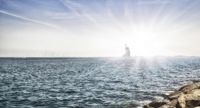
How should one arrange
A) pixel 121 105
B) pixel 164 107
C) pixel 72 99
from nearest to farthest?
1. pixel 164 107
2. pixel 121 105
3. pixel 72 99

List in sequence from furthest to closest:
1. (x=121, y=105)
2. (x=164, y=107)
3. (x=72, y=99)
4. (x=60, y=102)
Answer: (x=72, y=99) → (x=60, y=102) → (x=121, y=105) → (x=164, y=107)

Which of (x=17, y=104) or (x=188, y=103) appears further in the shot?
(x=17, y=104)

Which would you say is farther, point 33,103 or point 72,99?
point 72,99

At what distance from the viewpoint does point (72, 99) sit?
3231 cm

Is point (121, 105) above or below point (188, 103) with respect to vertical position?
below

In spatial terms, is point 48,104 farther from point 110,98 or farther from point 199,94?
point 199,94

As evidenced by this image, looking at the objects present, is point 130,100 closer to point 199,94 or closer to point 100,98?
point 100,98

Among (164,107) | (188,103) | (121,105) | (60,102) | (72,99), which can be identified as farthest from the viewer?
(72,99)

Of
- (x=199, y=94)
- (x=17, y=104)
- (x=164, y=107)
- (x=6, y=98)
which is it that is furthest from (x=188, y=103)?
(x=6, y=98)

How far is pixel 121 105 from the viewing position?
28.2m

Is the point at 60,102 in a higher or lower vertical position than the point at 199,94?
lower

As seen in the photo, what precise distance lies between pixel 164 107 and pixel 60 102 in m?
13.4

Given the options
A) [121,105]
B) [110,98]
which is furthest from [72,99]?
[121,105]

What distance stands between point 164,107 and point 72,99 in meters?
14.0
